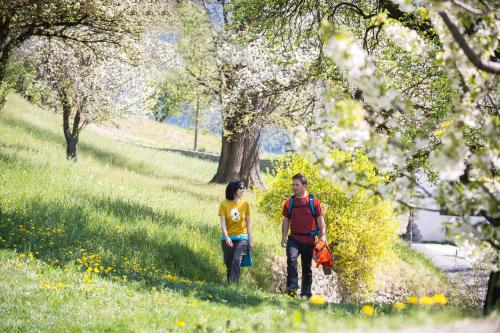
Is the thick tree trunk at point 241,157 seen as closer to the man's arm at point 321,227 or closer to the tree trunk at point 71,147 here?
the tree trunk at point 71,147

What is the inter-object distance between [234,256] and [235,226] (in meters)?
0.53

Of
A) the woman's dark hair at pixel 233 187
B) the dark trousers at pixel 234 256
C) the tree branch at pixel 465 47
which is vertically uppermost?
the tree branch at pixel 465 47

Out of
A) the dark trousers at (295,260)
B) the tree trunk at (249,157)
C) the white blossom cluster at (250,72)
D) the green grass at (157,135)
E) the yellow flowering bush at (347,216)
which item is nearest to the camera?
the dark trousers at (295,260)

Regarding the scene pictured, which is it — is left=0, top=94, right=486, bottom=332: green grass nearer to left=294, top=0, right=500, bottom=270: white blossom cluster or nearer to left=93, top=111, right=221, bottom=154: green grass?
left=294, top=0, right=500, bottom=270: white blossom cluster

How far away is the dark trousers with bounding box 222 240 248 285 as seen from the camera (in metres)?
9.80

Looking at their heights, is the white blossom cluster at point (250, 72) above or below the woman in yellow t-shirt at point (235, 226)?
above

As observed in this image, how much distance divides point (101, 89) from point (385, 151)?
19.2 m

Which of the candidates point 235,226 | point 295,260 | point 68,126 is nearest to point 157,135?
point 68,126

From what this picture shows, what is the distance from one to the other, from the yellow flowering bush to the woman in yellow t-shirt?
9.67 ft

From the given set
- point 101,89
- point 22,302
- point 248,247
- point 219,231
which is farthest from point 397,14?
point 101,89

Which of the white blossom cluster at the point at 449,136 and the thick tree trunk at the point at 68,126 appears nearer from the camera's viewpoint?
the white blossom cluster at the point at 449,136

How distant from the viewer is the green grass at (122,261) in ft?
21.0

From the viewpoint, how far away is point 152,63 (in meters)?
24.6

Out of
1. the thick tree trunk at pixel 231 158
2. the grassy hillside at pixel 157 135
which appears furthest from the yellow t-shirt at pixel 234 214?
the grassy hillside at pixel 157 135
